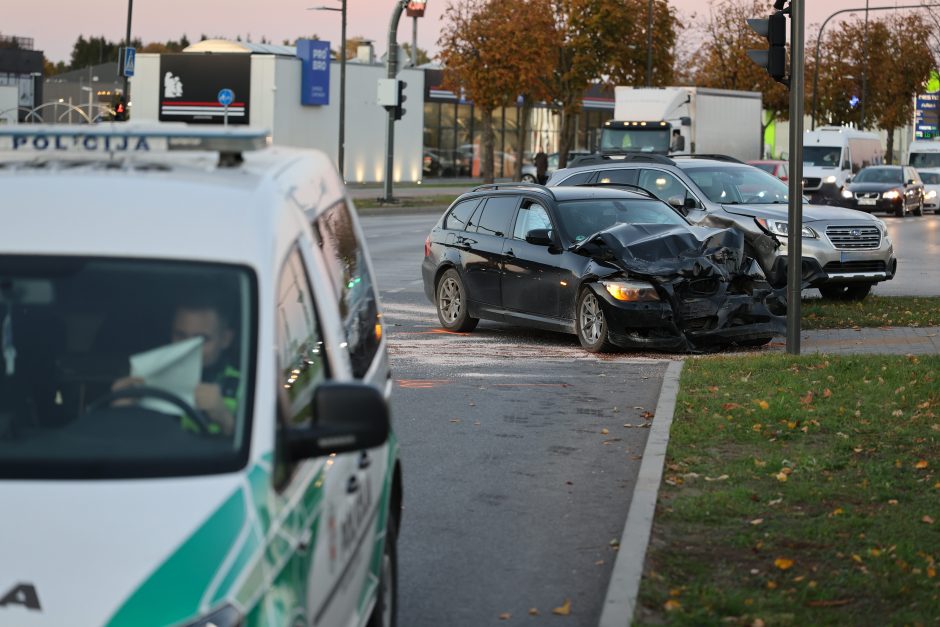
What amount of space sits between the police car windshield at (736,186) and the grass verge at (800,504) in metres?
8.17

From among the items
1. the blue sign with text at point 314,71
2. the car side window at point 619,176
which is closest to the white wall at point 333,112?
the blue sign with text at point 314,71

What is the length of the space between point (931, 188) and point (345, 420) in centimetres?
5254

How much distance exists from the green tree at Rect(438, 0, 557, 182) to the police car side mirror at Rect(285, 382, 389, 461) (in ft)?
176

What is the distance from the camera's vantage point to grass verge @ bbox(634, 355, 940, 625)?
6.11 m

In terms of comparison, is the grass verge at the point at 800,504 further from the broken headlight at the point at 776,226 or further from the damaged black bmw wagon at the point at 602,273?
the broken headlight at the point at 776,226

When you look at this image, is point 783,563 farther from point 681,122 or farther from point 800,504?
point 681,122

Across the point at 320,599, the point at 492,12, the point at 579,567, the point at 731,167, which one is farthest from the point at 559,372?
the point at 492,12

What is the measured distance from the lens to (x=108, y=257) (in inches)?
157

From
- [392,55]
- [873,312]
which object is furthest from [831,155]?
[873,312]

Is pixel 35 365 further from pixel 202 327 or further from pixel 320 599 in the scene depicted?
pixel 320 599

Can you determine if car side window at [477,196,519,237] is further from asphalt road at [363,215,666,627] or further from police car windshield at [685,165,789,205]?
police car windshield at [685,165,789,205]

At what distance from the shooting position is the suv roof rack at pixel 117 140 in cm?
464

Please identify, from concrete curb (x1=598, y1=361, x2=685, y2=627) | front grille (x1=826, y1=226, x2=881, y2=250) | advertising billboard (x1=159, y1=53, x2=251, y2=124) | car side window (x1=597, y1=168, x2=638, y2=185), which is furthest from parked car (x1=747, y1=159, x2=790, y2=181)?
advertising billboard (x1=159, y1=53, x2=251, y2=124)

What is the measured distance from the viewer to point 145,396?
3.96m
